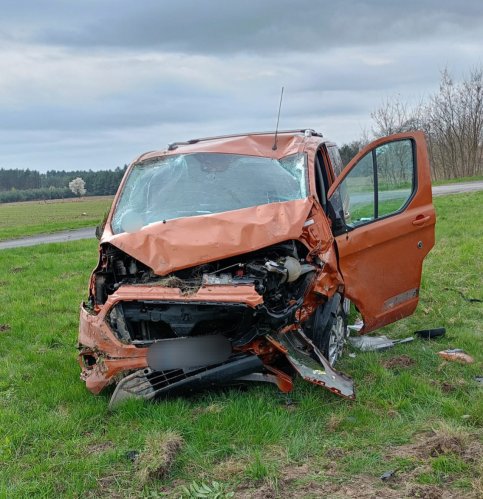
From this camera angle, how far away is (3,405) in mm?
4727

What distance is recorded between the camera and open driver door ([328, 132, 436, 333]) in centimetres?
526

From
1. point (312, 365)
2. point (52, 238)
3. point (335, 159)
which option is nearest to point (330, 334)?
point (312, 365)

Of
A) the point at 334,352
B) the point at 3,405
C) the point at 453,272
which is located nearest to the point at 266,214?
the point at 334,352

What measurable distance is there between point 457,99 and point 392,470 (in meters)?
36.1

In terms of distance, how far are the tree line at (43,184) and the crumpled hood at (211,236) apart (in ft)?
199

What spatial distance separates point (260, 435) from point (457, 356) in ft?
7.61

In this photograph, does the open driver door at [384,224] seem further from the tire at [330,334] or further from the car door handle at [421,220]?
the tire at [330,334]

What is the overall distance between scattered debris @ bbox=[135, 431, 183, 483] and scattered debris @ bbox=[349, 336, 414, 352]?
8.24 feet

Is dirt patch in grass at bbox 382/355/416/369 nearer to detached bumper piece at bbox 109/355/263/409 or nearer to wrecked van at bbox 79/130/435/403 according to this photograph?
wrecked van at bbox 79/130/435/403

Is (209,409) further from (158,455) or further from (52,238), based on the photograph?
(52,238)

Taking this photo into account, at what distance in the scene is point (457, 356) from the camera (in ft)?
17.2

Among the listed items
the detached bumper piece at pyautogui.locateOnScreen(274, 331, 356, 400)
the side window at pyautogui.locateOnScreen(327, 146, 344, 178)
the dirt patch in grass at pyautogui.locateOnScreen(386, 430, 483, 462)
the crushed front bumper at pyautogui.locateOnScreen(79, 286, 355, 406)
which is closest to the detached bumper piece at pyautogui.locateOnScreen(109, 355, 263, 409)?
the crushed front bumper at pyautogui.locateOnScreen(79, 286, 355, 406)

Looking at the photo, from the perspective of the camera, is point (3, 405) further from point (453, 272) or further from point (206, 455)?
point (453, 272)

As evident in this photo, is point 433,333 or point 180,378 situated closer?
point 180,378
